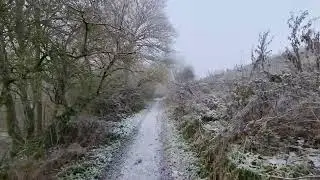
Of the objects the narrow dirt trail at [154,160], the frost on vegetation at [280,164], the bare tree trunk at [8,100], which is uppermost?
the bare tree trunk at [8,100]

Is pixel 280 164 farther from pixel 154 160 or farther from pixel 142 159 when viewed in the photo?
pixel 142 159

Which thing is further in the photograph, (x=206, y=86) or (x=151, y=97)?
(x=151, y=97)

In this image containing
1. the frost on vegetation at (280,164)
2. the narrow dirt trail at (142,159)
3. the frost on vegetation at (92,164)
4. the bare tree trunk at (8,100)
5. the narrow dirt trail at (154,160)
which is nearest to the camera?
the frost on vegetation at (280,164)

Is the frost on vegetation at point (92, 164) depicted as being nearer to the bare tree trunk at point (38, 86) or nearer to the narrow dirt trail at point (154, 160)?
the narrow dirt trail at point (154, 160)

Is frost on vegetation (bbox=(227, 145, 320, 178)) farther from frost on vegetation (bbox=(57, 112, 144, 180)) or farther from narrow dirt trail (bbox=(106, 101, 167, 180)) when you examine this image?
frost on vegetation (bbox=(57, 112, 144, 180))

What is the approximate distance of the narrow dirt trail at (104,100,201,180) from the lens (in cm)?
1041

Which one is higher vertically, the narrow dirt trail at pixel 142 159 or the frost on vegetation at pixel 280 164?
the frost on vegetation at pixel 280 164

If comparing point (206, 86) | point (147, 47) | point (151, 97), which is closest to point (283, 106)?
point (206, 86)

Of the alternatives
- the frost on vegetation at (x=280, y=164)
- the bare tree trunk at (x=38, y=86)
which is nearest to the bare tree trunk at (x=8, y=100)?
the bare tree trunk at (x=38, y=86)

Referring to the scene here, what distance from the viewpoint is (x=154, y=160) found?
12.2 metres

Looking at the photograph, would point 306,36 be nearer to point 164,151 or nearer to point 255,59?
point 255,59

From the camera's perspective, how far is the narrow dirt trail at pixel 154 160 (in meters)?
10.4

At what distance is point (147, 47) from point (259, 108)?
79.7 ft

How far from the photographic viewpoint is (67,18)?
40.0 ft
